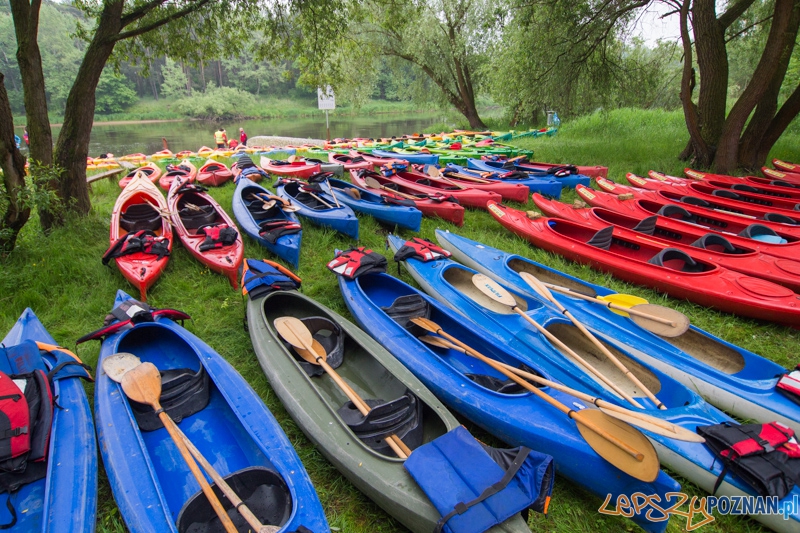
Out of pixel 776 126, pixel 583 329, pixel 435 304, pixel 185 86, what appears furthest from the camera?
pixel 185 86

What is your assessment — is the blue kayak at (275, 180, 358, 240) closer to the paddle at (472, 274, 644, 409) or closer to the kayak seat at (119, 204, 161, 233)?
the kayak seat at (119, 204, 161, 233)

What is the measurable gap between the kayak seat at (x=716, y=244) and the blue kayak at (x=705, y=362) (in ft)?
5.40

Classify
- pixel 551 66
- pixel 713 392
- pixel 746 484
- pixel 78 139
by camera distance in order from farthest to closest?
pixel 551 66, pixel 78 139, pixel 713 392, pixel 746 484

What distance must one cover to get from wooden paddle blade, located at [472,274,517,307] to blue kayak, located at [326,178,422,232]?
6.13 ft

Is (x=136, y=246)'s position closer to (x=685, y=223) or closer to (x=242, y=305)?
(x=242, y=305)

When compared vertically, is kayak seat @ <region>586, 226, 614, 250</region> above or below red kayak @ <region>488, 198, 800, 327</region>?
above

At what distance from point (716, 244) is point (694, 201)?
1.93 m

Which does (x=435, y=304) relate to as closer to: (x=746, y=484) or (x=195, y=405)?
(x=195, y=405)

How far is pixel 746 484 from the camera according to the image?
74.6 inches

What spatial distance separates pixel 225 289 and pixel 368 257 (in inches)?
61.2

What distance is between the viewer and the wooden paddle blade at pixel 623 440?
1.74m

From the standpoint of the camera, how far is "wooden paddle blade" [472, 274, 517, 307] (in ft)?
10.4

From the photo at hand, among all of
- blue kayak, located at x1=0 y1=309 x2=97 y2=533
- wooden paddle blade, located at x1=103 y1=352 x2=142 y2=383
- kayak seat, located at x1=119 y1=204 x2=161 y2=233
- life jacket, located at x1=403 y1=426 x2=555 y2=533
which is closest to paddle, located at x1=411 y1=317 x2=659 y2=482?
life jacket, located at x1=403 y1=426 x2=555 y2=533

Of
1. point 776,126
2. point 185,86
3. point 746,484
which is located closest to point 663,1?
point 776,126
